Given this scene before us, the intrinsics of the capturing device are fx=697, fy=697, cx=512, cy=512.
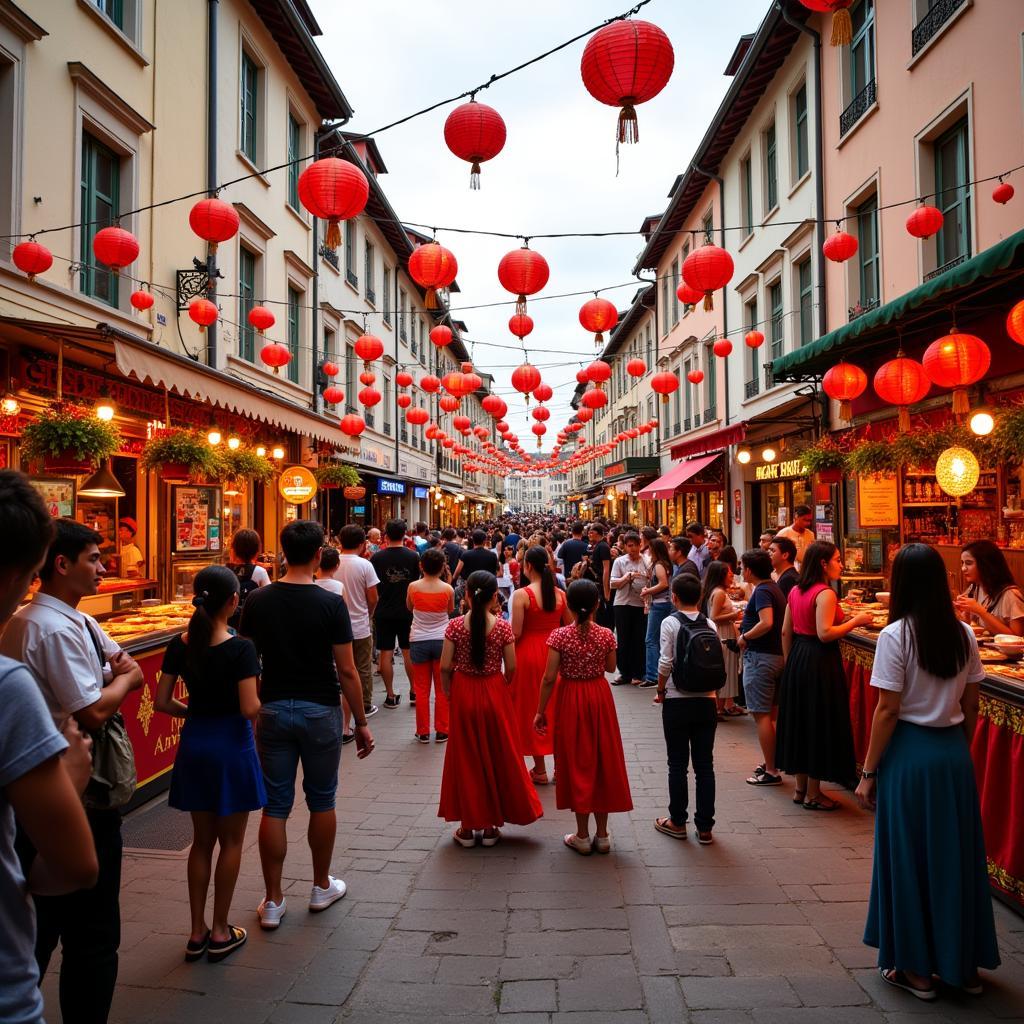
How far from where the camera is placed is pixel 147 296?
9594mm

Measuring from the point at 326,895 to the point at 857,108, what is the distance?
46.2 feet

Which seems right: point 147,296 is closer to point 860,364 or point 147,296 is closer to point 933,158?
point 860,364

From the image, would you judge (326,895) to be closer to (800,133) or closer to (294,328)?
(294,328)

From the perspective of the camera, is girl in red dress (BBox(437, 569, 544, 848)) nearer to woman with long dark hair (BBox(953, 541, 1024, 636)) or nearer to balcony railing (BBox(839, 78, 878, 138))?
woman with long dark hair (BBox(953, 541, 1024, 636))

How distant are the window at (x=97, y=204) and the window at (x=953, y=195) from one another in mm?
11119

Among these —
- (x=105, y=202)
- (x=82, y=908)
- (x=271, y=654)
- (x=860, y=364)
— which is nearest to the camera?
(x=82, y=908)

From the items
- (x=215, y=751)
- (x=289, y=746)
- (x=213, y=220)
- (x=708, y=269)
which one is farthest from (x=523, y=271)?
(x=215, y=751)

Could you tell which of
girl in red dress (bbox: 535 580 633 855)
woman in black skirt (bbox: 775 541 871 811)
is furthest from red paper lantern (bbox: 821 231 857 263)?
girl in red dress (bbox: 535 580 633 855)

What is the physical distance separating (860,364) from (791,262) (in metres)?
4.63

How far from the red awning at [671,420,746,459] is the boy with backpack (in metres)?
11.6

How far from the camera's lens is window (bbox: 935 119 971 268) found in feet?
30.7

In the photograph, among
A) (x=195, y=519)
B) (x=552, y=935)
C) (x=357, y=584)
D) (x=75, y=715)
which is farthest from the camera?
(x=195, y=519)

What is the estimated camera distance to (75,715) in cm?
267

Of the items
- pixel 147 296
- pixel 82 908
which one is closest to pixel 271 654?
pixel 82 908
